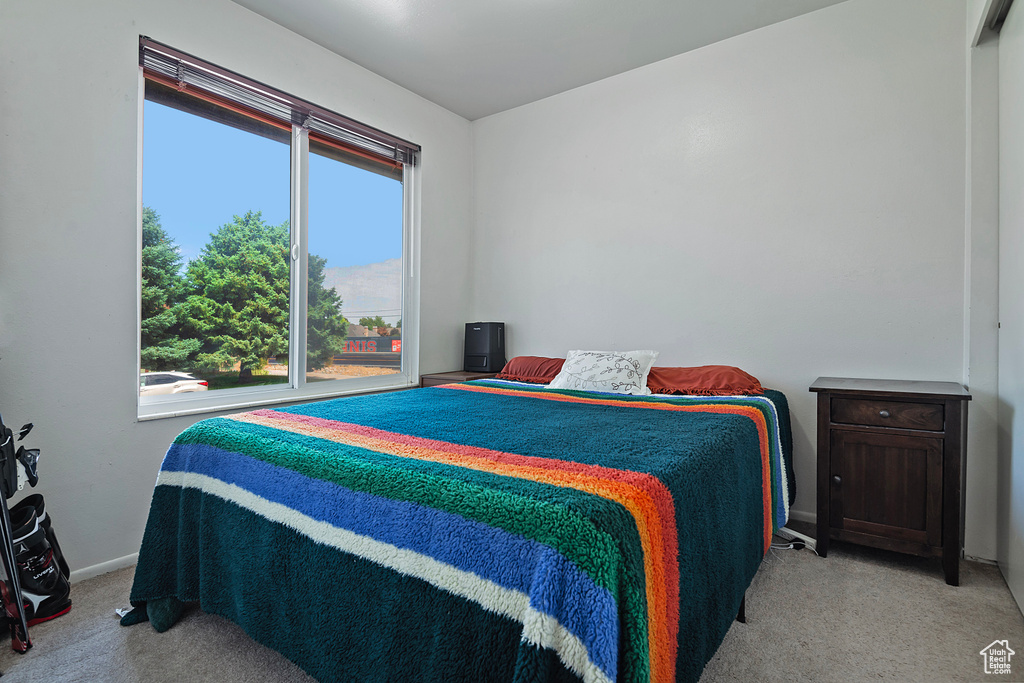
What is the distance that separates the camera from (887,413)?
2074mm

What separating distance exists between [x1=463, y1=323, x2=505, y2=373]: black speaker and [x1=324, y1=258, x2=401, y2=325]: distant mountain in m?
0.59

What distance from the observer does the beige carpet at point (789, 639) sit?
1452 mm

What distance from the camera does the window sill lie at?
2.36m

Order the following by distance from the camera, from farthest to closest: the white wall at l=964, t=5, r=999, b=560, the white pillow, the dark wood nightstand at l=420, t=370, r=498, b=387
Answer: the dark wood nightstand at l=420, t=370, r=498, b=387 → the white pillow → the white wall at l=964, t=5, r=999, b=560

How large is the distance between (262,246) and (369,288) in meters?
0.76

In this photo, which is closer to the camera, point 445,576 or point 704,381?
point 445,576

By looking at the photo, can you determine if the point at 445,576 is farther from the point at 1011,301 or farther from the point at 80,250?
the point at 1011,301

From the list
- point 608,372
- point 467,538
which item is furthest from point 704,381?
point 467,538

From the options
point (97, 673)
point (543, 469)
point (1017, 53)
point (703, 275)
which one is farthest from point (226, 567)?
point (1017, 53)

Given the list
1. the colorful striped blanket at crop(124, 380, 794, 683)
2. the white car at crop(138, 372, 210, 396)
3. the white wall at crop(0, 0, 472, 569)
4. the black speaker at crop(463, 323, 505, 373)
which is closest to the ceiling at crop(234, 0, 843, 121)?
the white wall at crop(0, 0, 472, 569)

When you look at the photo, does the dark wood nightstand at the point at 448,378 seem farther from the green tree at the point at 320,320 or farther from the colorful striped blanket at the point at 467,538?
the colorful striped blanket at the point at 467,538

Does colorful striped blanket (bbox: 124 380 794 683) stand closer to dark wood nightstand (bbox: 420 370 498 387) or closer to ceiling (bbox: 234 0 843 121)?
dark wood nightstand (bbox: 420 370 498 387)

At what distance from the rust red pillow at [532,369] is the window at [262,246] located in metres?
0.77

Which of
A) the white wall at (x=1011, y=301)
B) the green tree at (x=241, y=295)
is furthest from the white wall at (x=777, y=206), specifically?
the green tree at (x=241, y=295)
